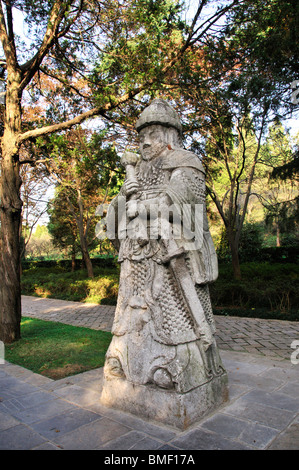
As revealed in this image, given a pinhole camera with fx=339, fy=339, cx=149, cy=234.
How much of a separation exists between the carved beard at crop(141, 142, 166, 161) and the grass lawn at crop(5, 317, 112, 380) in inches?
117

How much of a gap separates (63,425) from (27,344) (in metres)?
3.67

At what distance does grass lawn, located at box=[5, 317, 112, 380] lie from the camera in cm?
477

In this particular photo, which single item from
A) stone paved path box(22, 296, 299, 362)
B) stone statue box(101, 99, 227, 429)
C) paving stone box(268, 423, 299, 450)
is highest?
stone statue box(101, 99, 227, 429)

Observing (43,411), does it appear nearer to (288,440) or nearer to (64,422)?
(64,422)

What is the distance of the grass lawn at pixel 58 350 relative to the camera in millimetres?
4773

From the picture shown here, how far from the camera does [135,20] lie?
7203mm

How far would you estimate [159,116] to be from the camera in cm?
342

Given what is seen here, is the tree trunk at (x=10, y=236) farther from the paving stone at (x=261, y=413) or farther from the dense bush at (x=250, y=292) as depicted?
the dense bush at (x=250, y=292)

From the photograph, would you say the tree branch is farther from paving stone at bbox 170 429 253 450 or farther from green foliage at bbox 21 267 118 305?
green foliage at bbox 21 267 118 305

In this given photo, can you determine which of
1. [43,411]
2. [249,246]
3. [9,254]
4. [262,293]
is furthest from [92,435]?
[249,246]

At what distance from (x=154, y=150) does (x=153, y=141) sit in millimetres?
107

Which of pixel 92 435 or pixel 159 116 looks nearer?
pixel 92 435

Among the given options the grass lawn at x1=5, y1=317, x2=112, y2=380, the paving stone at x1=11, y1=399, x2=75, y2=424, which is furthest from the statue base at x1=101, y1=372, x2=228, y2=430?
the grass lawn at x1=5, y1=317, x2=112, y2=380

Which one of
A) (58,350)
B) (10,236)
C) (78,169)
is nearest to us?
(58,350)
